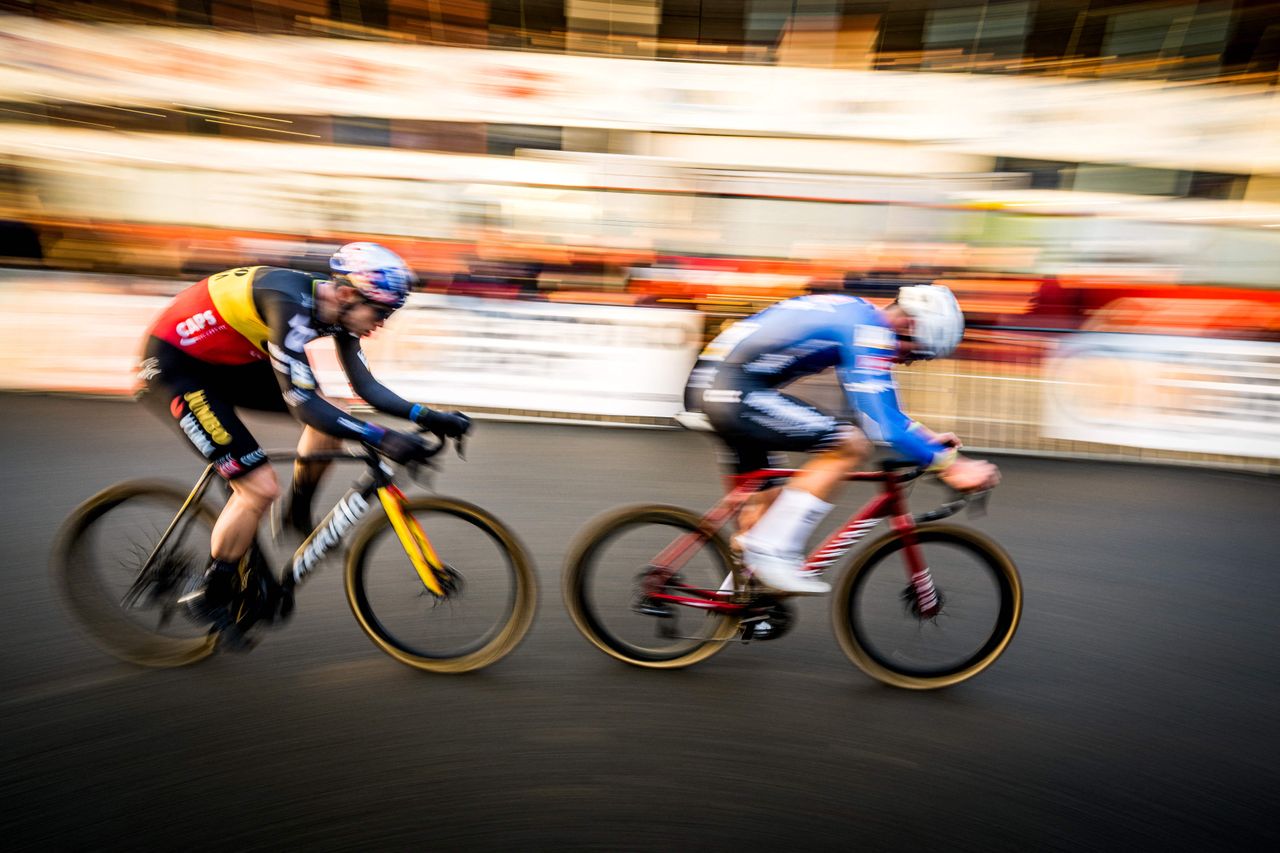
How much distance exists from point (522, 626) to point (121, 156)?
44.8 ft

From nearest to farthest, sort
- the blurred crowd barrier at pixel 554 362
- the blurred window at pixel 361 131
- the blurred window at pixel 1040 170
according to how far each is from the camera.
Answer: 1. the blurred crowd barrier at pixel 554 362
2. the blurred window at pixel 1040 170
3. the blurred window at pixel 361 131

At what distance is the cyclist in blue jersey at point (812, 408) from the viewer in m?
3.02

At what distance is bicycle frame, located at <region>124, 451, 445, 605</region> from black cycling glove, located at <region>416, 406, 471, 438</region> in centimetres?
24

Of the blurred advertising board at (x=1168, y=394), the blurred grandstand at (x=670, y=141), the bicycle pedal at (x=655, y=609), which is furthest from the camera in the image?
the blurred grandstand at (x=670, y=141)

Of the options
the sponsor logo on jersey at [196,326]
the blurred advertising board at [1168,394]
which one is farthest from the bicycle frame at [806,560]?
the blurred advertising board at [1168,394]

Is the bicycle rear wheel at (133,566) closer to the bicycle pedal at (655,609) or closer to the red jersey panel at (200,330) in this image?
the red jersey panel at (200,330)

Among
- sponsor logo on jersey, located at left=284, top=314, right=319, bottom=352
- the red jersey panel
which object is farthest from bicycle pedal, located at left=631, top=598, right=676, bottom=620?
the red jersey panel

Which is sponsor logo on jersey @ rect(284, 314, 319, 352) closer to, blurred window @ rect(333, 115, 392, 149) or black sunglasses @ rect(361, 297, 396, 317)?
black sunglasses @ rect(361, 297, 396, 317)

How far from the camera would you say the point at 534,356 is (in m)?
7.64

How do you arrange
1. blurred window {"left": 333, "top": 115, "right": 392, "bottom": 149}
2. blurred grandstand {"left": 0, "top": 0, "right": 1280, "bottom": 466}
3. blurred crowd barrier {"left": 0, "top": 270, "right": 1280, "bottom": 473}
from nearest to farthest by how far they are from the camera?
blurred crowd barrier {"left": 0, "top": 270, "right": 1280, "bottom": 473} → blurred grandstand {"left": 0, "top": 0, "right": 1280, "bottom": 466} → blurred window {"left": 333, "top": 115, "right": 392, "bottom": 149}

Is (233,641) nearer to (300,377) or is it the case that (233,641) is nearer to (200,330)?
(300,377)

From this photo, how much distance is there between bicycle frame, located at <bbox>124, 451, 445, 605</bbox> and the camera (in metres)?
3.10

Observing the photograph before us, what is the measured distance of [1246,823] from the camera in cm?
→ 261

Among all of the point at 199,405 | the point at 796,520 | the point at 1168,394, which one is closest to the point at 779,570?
the point at 796,520
